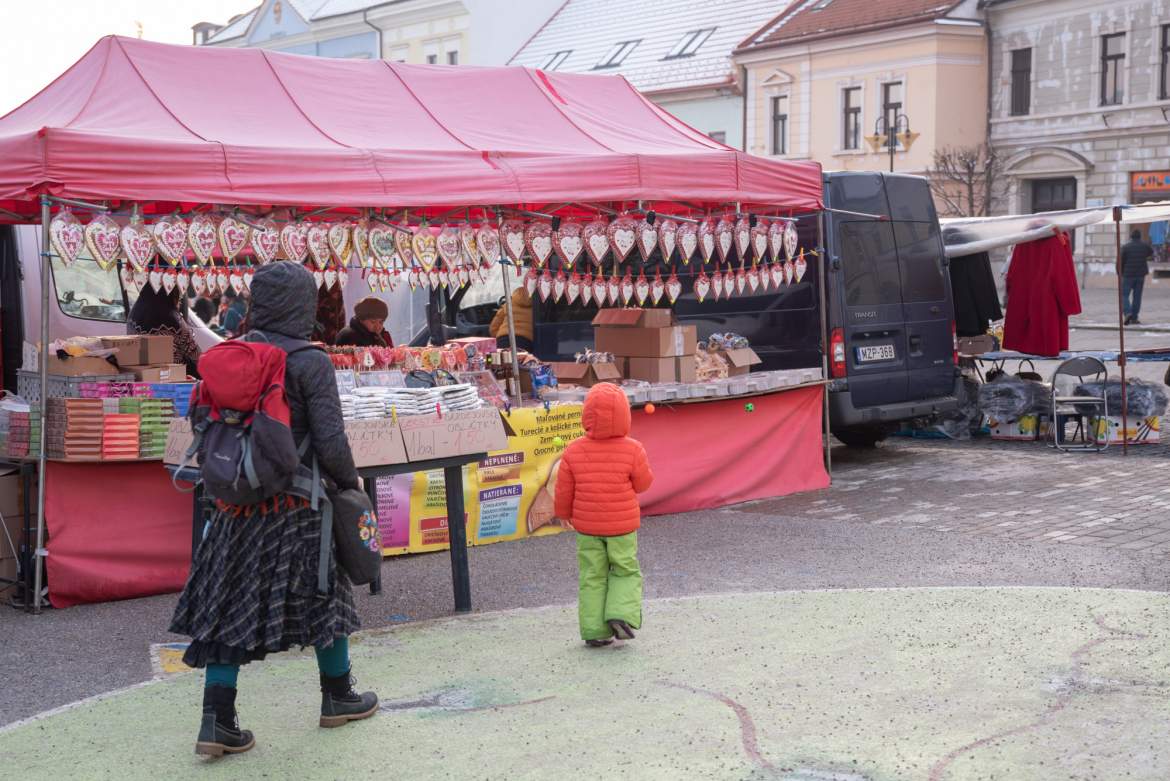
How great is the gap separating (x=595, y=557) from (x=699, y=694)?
3.11ft

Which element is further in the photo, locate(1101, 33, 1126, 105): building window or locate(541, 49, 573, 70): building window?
locate(541, 49, 573, 70): building window

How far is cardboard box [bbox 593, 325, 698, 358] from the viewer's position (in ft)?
33.3

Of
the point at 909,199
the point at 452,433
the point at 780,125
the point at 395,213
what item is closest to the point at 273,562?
the point at 452,433

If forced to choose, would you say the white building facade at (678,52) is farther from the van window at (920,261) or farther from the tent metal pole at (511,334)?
the tent metal pole at (511,334)

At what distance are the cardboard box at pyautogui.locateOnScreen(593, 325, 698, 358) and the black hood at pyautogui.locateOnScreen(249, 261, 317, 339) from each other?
5.33 meters

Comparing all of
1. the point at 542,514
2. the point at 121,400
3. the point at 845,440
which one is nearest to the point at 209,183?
the point at 121,400

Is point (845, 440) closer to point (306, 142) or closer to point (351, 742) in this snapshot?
point (306, 142)

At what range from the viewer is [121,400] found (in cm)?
761

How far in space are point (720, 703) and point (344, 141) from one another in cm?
483

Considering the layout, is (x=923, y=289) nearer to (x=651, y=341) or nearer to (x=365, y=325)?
(x=651, y=341)

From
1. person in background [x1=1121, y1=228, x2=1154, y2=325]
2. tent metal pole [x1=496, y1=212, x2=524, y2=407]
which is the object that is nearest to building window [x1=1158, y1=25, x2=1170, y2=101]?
person in background [x1=1121, y1=228, x2=1154, y2=325]

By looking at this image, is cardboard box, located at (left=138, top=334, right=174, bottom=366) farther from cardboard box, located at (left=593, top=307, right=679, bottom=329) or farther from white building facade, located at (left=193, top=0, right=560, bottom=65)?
white building facade, located at (left=193, top=0, right=560, bottom=65)

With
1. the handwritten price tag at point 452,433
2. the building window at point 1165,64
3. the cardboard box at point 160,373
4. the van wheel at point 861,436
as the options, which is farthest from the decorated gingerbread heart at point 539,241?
the building window at point 1165,64

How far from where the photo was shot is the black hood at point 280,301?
4.98 meters
